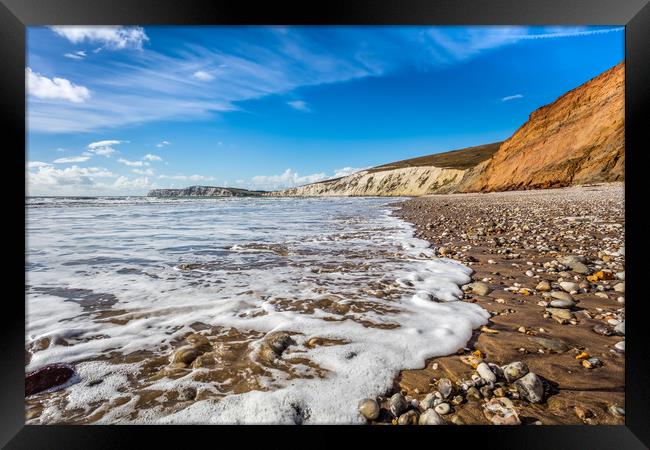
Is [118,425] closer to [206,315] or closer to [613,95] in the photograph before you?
[206,315]

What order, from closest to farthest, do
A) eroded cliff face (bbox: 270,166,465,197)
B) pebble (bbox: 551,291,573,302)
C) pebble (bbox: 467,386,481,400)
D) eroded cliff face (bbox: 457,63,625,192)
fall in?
1. pebble (bbox: 467,386,481,400)
2. pebble (bbox: 551,291,573,302)
3. eroded cliff face (bbox: 457,63,625,192)
4. eroded cliff face (bbox: 270,166,465,197)

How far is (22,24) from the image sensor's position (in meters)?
1.84

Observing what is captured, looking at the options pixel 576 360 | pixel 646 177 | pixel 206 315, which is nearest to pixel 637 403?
pixel 576 360

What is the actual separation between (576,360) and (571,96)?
40.2 metres

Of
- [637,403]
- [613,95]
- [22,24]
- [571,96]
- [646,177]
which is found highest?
[571,96]

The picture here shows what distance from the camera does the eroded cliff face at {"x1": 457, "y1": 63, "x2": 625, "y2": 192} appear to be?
22156 mm

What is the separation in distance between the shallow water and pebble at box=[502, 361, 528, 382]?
0.45 meters

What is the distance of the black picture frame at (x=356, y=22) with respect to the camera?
154cm

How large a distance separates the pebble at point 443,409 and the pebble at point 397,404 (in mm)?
178

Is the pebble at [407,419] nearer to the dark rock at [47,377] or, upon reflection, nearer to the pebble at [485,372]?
the pebble at [485,372]

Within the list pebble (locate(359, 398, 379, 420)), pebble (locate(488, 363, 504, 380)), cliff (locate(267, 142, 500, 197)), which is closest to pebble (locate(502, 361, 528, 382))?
pebble (locate(488, 363, 504, 380))

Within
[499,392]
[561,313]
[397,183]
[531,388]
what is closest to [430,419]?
[499,392]

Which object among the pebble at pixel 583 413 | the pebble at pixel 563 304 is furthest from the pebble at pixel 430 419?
the pebble at pixel 563 304

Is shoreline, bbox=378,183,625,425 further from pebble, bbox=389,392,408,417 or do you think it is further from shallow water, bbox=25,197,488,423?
shallow water, bbox=25,197,488,423
